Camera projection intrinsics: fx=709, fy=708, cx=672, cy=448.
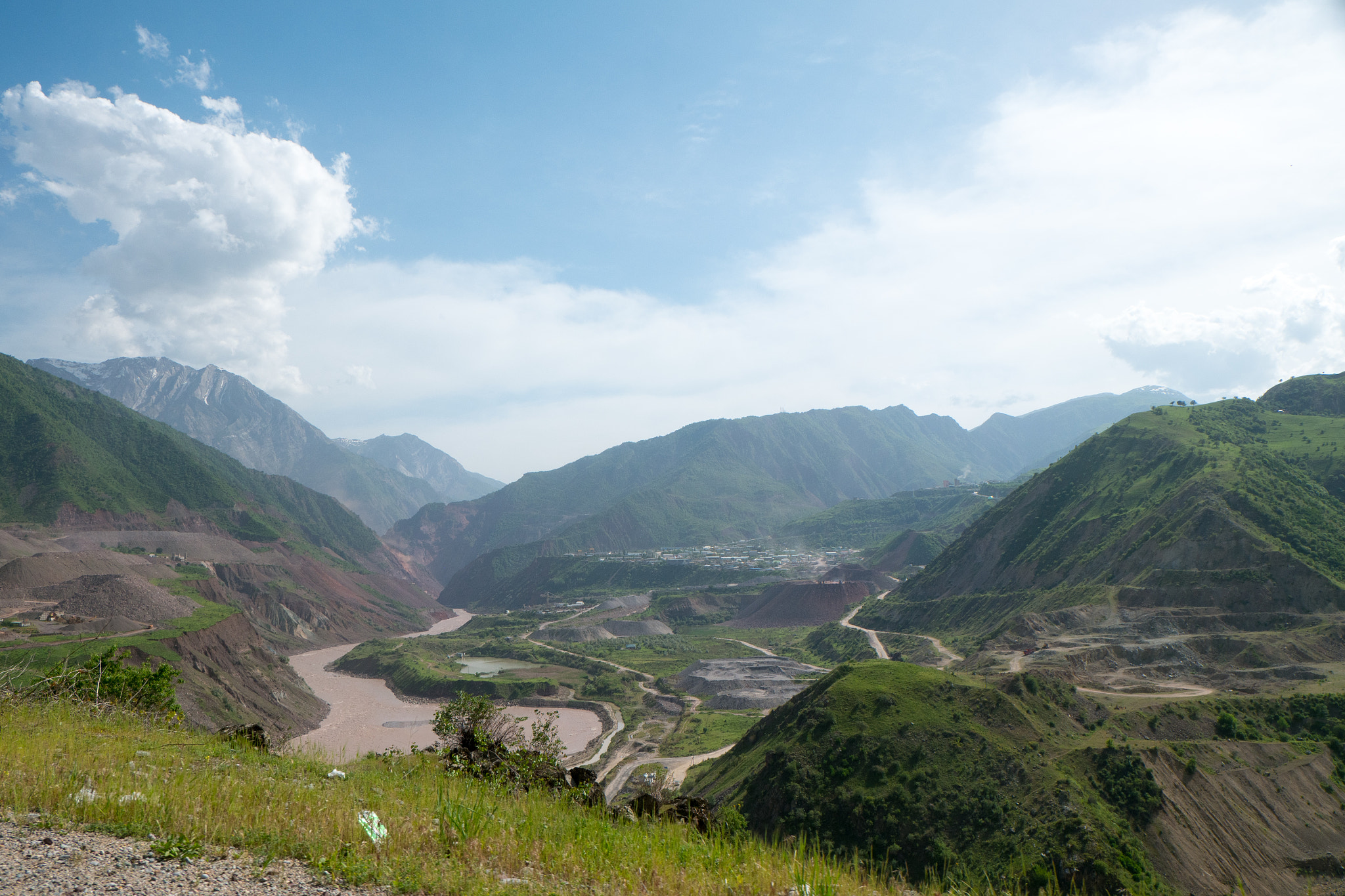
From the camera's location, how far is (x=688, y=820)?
1255cm

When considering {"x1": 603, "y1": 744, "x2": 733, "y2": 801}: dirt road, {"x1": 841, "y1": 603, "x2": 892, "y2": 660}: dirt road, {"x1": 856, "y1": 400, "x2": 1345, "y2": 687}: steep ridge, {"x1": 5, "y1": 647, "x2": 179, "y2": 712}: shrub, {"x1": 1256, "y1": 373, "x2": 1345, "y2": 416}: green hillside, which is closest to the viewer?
{"x1": 5, "y1": 647, "x2": 179, "y2": 712}: shrub

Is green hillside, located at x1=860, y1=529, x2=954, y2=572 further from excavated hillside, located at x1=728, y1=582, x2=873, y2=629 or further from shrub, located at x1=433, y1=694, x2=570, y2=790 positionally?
shrub, located at x1=433, y1=694, x2=570, y2=790

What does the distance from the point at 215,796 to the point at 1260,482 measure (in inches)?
4098

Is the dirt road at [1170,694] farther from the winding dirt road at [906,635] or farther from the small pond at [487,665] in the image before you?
the small pond at [487,665]

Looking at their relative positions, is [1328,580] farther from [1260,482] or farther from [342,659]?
[342,659]

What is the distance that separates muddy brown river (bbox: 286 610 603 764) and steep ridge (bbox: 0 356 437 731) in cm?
448

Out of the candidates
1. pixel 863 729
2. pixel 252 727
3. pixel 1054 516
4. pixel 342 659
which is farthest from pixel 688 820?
pixel 342 659

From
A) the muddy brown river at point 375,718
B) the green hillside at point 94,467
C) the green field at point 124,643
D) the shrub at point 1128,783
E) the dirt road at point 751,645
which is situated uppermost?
the green hillside at point 94,467

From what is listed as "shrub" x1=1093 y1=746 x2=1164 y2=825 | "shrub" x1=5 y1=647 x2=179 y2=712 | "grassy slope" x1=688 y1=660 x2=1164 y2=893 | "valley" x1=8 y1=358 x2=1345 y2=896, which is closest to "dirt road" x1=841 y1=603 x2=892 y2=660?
"valley" x1=8 y1=358 x2=1345 y2=896

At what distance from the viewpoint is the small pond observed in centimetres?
10438

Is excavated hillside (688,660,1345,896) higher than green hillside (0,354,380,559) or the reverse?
the reverse

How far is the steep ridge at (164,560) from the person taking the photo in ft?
250

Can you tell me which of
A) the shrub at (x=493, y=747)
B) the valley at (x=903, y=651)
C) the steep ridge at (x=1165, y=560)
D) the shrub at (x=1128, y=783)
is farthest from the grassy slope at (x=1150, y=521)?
the shrub at (x=493, y=747)

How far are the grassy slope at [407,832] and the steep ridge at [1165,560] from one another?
211 ft
